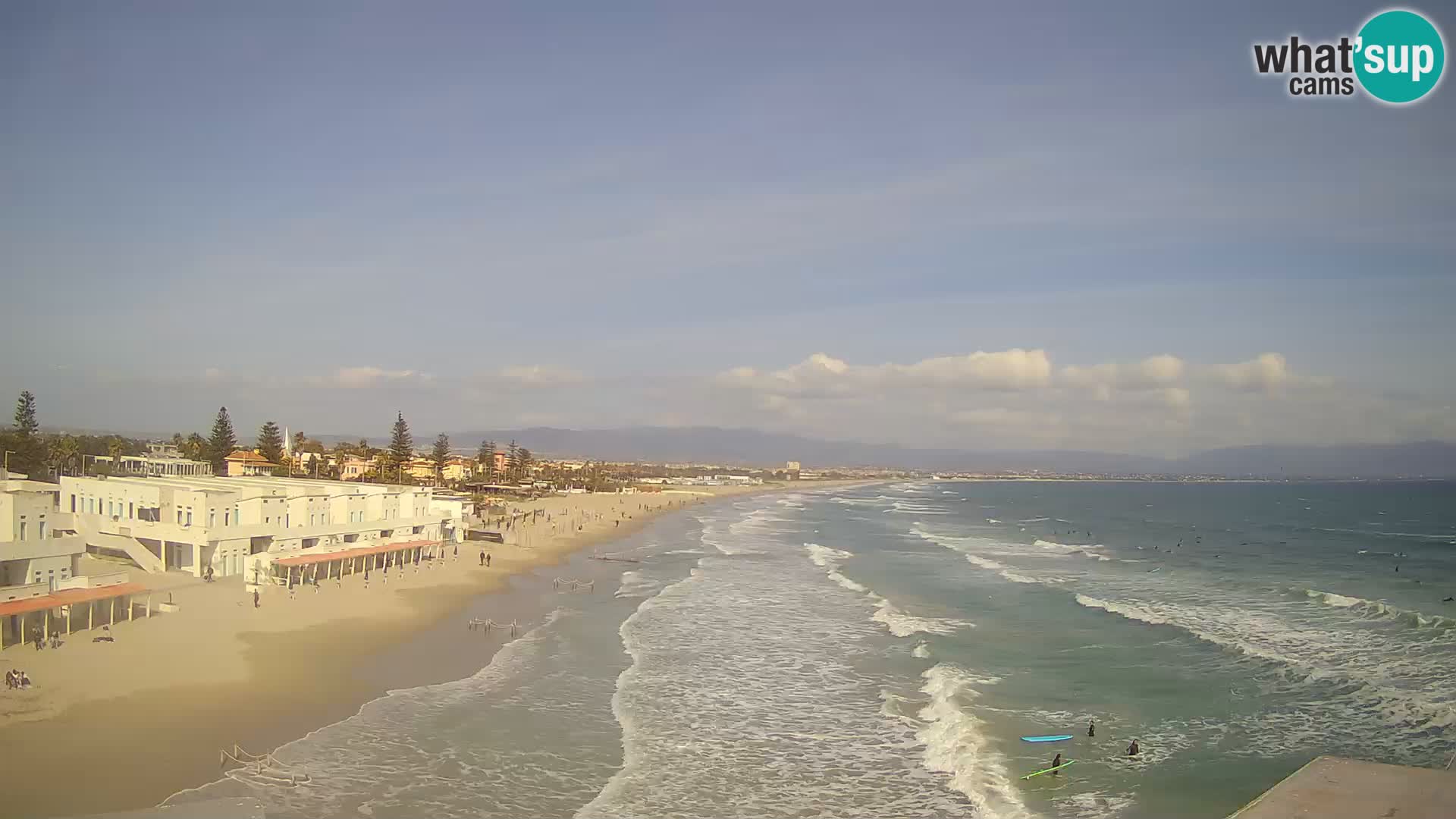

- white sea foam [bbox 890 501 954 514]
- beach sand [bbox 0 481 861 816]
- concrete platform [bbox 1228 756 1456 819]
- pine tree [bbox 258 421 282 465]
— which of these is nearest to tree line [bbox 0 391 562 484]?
pine tree [bbox 258 421 282 465]

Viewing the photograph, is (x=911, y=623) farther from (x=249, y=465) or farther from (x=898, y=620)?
(x=249, y=465)

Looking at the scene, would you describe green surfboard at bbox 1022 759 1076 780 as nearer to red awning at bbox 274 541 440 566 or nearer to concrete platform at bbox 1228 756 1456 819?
concrete platform at bbox 1228 756 1456 819

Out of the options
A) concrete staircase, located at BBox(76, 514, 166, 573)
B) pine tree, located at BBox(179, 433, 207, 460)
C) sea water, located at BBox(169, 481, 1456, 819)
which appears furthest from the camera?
pine tree, located at BBox(179, 433, 207, 460)

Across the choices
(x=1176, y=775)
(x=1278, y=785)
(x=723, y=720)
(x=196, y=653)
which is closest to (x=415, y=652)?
(x=196, y=653)

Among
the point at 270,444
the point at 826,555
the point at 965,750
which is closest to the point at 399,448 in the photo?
the point at 270,444

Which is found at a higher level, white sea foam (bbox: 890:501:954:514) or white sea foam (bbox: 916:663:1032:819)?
white sea foam (bbox: 916:663:1032:819)

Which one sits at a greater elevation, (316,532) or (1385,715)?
(316,532)

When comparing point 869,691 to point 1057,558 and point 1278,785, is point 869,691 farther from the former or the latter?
point 1057,558
